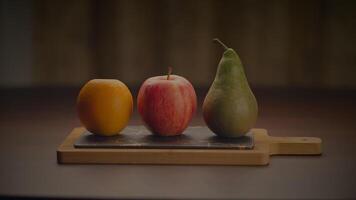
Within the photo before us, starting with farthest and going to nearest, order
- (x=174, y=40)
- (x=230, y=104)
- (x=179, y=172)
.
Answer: (x=174, y=40) → (x=230, y=104) → (x=179, y=172)

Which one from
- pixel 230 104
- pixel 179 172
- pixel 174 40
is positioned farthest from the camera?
pixel 174 40

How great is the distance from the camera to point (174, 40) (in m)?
2.40

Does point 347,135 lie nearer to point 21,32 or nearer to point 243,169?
point 243,169

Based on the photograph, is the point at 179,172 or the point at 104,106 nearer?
the point at 179,172

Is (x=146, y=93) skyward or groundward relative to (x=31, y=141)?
skyward

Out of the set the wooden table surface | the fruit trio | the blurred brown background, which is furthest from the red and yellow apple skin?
the blurred brown background

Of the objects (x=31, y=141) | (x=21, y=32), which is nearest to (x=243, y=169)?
(x=31, y=141)

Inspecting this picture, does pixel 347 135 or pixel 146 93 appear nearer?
pixel 146 93

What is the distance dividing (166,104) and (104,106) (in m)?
0.10

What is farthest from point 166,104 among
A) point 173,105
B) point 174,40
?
point 174,40

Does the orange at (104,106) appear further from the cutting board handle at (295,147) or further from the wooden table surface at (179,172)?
the cutting board handle at (295,147)

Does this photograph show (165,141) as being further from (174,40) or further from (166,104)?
(174,40)

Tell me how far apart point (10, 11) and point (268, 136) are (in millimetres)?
1198

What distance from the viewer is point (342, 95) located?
2146 millimetres
